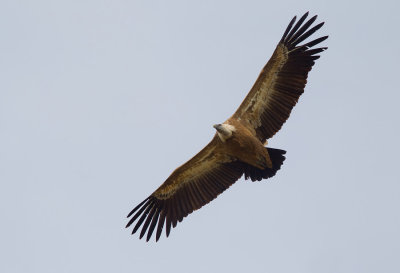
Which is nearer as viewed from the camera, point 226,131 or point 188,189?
point 226,131

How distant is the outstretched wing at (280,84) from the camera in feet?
59.4

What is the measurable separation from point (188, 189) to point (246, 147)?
207 centimetres

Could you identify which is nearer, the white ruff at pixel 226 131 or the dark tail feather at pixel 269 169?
the white ruff at pixel 226 131

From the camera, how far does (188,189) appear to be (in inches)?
761

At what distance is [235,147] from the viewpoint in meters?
18.3

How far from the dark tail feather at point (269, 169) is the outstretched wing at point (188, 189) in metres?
0.25

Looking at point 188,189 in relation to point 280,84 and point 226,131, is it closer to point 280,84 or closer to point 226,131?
point 226,131

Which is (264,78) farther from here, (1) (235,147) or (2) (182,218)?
(2) (182,218)

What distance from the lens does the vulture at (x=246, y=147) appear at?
59.4 ft

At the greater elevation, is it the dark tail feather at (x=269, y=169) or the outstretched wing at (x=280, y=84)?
the outstretched wing at (x=280, y=84)

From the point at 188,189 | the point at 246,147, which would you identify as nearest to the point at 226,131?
the point at 246,147

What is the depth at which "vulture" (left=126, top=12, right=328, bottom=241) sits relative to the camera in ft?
59.4

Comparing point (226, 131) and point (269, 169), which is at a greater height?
point (226, 131)

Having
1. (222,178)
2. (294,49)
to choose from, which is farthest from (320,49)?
(222,178)
